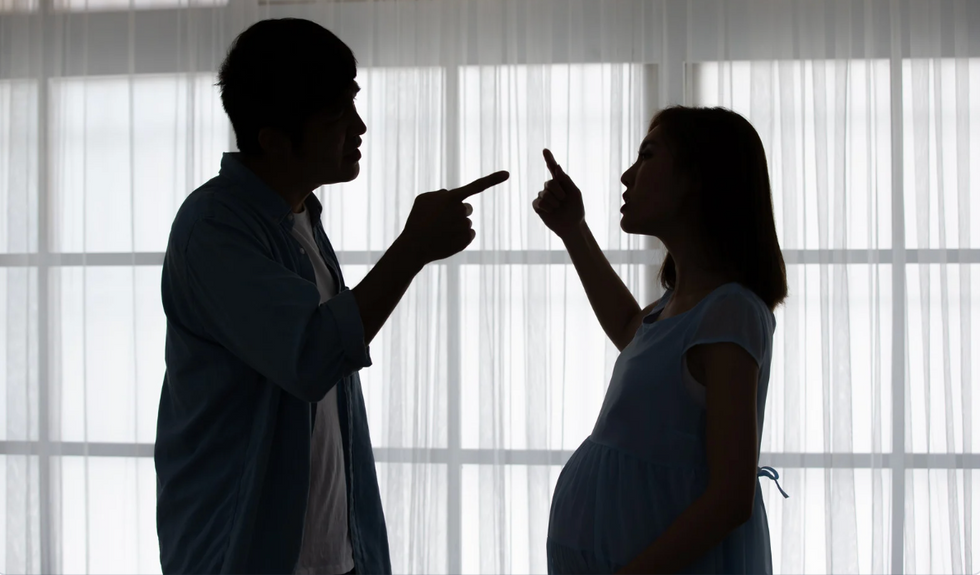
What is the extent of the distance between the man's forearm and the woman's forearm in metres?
0.49

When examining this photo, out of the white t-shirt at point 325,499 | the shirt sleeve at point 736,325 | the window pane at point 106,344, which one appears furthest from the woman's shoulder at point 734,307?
the window pane at point 106,344

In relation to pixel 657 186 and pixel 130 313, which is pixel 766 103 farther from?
pixel 130 313

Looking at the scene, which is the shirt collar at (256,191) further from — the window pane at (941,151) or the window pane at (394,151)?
the window pane at (941,151)

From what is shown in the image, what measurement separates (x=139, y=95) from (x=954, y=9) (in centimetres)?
271

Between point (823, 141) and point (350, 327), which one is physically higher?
point (823, 141)

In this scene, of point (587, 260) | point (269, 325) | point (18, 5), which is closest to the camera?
point (269, 325)

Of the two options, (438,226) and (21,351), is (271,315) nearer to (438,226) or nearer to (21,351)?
(438,226)

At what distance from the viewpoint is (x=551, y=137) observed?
2404 mm

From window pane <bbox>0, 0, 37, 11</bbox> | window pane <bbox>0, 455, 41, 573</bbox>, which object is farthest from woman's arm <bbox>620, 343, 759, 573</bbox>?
window pane <bbox>0, 0, 37, 11</bbox>

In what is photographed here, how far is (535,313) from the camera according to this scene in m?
2.38

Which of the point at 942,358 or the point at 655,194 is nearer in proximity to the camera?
the point at 655,194

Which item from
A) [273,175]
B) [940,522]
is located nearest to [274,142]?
[273,175]

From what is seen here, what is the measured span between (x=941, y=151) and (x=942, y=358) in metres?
0.65

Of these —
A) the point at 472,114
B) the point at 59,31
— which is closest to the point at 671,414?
the point at 472,114
